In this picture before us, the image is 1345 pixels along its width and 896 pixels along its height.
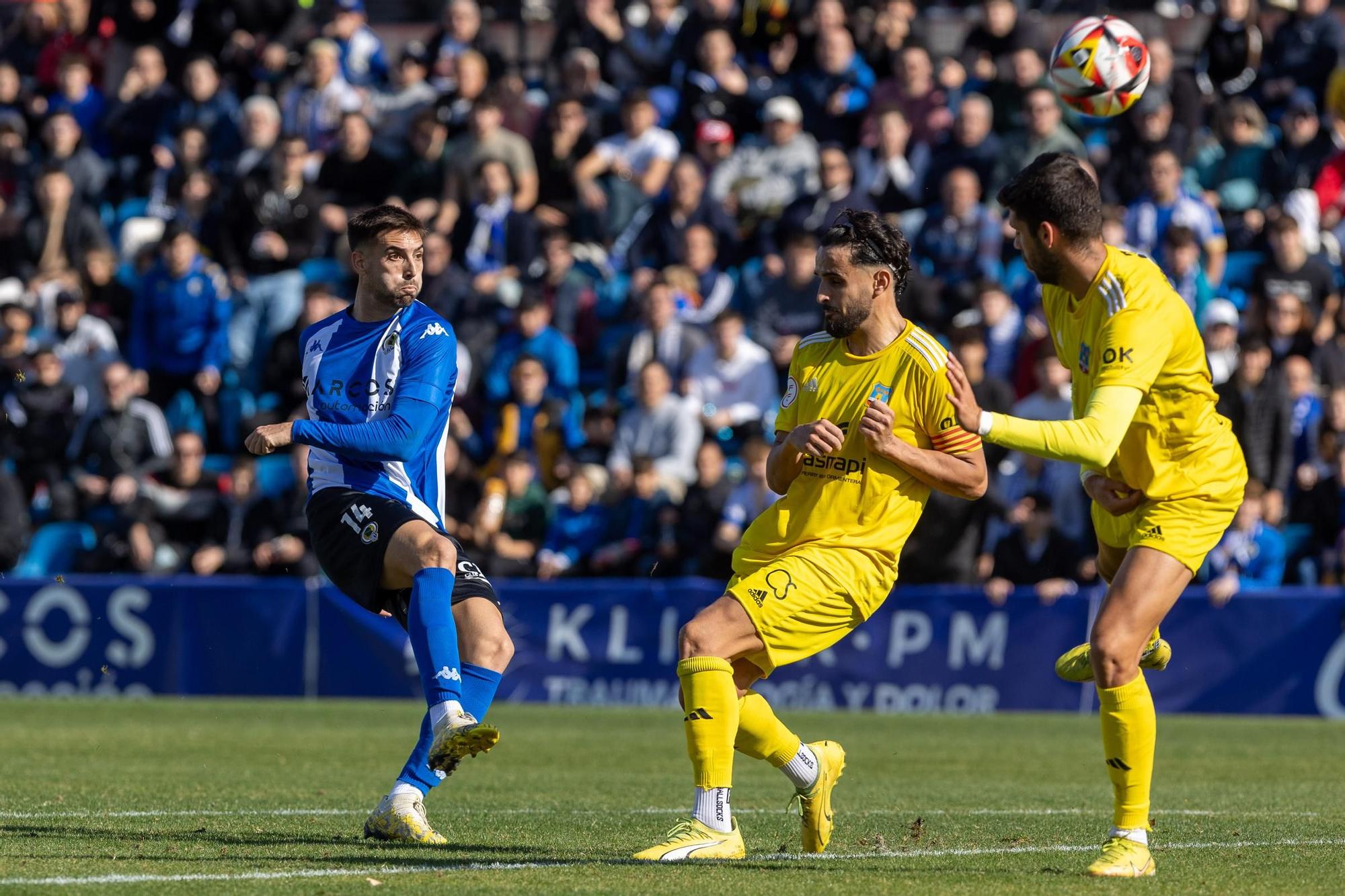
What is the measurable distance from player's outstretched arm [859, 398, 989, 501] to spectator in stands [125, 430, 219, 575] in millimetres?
12470

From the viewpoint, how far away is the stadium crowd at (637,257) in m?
16.5

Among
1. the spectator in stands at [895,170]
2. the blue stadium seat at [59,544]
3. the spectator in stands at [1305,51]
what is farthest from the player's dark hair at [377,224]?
the spectator in stands at [1305,51]

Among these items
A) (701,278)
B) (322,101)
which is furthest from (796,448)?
(322,101)

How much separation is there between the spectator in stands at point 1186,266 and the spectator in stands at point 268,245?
872 centimetres

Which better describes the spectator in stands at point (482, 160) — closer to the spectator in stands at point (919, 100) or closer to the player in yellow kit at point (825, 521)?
the spectator in stands at point (919, 100)

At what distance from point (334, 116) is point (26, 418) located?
4984mm

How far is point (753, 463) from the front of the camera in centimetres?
1638

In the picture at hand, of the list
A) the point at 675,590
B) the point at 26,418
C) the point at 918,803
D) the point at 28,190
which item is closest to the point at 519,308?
the point at 675,590

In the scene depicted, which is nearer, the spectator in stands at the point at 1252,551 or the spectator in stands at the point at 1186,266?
the spectator in stands at the point at 1252,551

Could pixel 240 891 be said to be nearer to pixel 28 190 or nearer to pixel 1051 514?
pixel 1051 514

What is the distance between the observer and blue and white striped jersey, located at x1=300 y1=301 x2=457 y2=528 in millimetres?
7637

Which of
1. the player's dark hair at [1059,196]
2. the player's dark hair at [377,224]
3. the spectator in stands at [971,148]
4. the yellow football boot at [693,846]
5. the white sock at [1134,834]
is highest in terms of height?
the spectator in stands at [971,148]

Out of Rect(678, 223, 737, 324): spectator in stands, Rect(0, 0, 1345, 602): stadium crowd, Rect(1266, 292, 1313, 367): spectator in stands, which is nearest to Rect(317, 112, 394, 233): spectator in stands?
Rect(0, 0, 1345, 602): stadium crowd

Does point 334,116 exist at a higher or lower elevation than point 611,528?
higher
